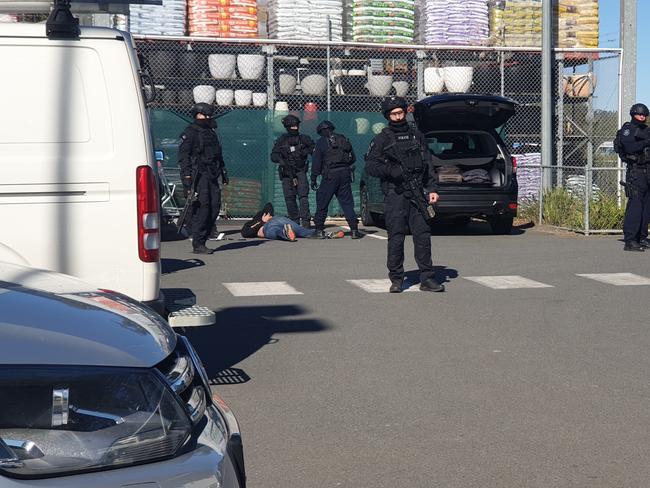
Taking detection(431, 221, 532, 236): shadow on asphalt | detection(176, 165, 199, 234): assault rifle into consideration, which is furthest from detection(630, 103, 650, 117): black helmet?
detection(176, 165, 199, 234): assault rifle

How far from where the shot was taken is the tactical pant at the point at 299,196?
731 inches

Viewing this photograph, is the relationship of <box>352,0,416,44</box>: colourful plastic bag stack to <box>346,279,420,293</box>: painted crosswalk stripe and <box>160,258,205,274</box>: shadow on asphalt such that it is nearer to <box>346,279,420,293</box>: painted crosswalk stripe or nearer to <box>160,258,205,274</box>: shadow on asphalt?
<box>160,258,205,274</box>: shadow on asphalt

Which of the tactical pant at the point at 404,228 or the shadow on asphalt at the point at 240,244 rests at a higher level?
the tactical pant at the point at 404,228

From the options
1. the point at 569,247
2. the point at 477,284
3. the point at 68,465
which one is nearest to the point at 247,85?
the point at 569,247

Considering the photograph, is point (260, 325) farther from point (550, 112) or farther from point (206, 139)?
point (550, 112)

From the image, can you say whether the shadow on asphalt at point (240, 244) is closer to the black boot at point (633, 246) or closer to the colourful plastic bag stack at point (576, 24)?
the black boot at point (633, 246)

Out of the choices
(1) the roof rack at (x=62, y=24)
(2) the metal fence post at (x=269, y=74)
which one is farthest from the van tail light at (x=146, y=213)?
(2) the metal fence post at (x=269, y=74)

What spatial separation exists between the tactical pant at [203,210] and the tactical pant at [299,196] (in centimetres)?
336

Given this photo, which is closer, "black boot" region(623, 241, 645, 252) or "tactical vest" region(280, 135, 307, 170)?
"black boot" region(623, 241, 645, 252)

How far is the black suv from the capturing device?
676 inches

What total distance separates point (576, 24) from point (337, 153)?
7.77 meters

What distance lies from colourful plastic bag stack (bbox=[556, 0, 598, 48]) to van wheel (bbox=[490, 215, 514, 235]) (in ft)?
21.0

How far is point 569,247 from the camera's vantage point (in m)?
16.0

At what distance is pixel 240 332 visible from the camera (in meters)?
9.25
